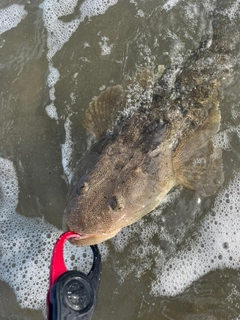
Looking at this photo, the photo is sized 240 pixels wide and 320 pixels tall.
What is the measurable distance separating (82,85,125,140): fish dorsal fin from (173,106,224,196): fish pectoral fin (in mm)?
833

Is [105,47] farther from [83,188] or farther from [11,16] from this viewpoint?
[83,188]

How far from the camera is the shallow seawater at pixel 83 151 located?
4.10 m

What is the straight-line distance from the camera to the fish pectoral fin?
4.12 meters

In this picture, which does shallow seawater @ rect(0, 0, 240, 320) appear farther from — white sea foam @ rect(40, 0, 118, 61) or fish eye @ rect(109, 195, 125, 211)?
fish eye @ rect(109, 195, 125, 211)

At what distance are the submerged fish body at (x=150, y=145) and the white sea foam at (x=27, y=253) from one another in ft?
3.11

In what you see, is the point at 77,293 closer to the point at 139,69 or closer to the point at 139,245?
the point at 139,245

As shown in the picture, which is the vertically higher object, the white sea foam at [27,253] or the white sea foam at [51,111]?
the white sea foam at [51,111]

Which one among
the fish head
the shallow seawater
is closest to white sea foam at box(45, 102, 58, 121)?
the shallow seawater

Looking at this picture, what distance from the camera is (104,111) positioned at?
4281mm

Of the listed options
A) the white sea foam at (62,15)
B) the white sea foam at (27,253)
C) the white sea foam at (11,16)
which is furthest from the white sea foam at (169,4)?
the white sea foam at (27,253)

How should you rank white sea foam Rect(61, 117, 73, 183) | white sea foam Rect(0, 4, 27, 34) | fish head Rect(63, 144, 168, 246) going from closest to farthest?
fish head Rect(63, 144, 168, 246), white sea foam Rect(61, 117, 73, 183), white sea foam Rect(0, 4, 27, 34)

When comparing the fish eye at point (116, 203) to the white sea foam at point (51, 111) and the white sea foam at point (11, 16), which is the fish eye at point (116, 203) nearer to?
the white sea foam at point (51, 111)

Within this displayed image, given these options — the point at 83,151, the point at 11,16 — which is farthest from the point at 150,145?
the point at 11,16

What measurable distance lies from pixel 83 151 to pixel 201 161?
1.42 meters
